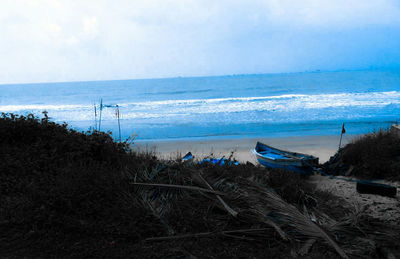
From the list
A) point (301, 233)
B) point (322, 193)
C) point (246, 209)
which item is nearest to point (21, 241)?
point (246, 209)

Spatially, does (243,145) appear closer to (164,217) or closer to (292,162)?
(292,162)

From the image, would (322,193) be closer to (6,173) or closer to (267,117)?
(6,173)

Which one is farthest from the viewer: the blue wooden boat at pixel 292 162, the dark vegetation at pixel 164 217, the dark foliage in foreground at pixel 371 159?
the blue wooden boat at pixel 292 162

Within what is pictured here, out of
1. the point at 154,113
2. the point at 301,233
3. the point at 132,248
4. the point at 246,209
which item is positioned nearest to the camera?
the point at 132,248

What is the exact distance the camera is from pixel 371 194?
364 inches

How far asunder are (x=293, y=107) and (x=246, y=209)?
125 ft

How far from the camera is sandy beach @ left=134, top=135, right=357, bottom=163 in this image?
1912cm

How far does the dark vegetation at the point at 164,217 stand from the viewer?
15.7 ft

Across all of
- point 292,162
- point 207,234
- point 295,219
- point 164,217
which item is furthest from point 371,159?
point 164,217

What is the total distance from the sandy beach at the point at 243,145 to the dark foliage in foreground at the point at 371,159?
15.5ft

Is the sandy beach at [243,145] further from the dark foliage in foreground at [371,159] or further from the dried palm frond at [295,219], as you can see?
the dried palm frond at [295,219]

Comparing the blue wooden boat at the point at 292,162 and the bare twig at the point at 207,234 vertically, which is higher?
the bare twig at the point at 207,234

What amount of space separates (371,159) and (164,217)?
9.27 meters

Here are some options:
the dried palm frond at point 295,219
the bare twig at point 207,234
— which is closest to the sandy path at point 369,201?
the dried palm frond at point 295,219
